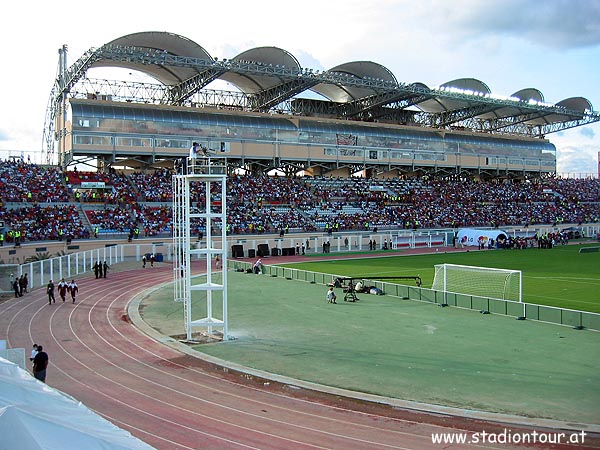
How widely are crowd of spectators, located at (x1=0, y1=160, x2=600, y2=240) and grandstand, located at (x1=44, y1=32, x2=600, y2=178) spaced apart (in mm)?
3231

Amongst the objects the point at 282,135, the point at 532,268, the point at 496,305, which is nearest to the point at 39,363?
the point at 496,305

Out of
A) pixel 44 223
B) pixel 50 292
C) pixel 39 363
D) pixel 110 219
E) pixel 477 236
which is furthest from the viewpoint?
pixel 477 236

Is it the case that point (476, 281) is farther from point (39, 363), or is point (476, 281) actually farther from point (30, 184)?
point (30, 184)

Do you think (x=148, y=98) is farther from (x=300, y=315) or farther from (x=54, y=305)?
(x=300, y=315)

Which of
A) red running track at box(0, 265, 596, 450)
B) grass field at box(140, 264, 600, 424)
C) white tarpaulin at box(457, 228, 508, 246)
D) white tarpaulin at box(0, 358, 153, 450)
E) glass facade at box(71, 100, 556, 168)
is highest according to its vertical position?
glass facade at box(71, 100, 556, 168)

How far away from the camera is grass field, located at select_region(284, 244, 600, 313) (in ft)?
103

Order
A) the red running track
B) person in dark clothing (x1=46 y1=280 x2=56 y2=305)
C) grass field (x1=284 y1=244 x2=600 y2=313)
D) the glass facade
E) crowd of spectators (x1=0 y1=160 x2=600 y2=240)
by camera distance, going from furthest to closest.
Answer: the glass facade
crowd of spectators (x1=0 y1=160 x2=600 y2=240)
grass field (x1=284 y1=244 x2=600 y2=313)
person in dark clothing (x1=46 y1=280 x2=56 y2=305)
the red running track

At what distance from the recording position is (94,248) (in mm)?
49031

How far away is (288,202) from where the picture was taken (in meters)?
68.4

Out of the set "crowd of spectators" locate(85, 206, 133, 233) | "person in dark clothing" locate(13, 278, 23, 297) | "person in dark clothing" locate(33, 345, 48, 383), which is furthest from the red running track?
"crowd of spectators" locate(85, 206, 133, 233)

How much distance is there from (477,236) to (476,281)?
33494 mm

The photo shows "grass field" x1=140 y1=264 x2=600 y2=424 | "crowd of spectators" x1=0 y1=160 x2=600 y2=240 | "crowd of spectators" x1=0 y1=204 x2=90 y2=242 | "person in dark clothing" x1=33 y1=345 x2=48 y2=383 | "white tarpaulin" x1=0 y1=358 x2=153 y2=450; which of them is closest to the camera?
"white tarpaulin" x1=0 y1=358 x2=153 y2=450

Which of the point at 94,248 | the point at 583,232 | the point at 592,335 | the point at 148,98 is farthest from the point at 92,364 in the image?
the point at 583,232

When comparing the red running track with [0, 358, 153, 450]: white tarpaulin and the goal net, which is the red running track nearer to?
[0, 358, 153, 450]: white tarpaulin
